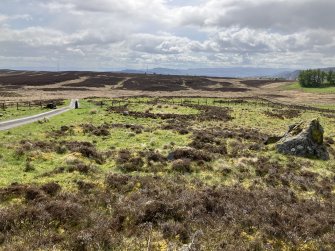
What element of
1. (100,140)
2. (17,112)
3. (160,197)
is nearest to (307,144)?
(160,197)

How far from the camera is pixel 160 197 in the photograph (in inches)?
591

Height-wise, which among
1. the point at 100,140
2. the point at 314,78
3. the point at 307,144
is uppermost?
the point at 314,78

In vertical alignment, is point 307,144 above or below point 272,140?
above

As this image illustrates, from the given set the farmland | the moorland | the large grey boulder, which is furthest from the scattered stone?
the large grey boulder

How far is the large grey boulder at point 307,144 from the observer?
26.3 meters

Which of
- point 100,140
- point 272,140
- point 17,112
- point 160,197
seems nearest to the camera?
point 160,197

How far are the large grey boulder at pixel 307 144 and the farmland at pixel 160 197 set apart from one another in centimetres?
109

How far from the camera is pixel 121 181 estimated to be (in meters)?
16.9

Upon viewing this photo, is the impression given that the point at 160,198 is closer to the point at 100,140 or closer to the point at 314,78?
the point at 100,140

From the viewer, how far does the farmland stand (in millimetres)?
11461

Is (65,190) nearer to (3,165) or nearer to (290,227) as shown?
(3,165)

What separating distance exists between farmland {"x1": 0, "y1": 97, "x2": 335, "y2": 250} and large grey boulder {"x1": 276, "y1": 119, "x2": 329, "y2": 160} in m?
1.09

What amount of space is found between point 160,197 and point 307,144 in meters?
16.3

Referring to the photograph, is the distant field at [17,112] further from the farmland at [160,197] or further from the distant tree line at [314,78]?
the distant tree line at [314,78]
